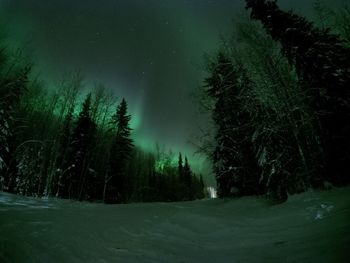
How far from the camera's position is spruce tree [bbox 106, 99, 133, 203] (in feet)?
90.2

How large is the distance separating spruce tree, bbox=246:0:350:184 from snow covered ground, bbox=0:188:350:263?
3896mm

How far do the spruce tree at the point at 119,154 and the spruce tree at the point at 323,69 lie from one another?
67.8 ft

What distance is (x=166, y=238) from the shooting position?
5.98 metres

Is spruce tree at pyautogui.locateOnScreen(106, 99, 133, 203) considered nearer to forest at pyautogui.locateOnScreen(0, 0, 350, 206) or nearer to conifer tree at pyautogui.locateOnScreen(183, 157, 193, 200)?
forest at pyautogui.locateOnScreen(0, 0, 350, 206)

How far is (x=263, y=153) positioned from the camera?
1218 cm

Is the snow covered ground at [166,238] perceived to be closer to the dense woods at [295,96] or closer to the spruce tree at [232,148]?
the dense woods at [295,96]

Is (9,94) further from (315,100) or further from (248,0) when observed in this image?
(315,100)

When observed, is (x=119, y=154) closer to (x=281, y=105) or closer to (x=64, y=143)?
(x=64, y=143)

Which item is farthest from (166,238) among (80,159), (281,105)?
(80,159)

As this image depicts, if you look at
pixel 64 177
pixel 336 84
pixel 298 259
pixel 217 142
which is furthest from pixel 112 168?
pixel 298 259

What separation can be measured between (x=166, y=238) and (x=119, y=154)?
933 inches

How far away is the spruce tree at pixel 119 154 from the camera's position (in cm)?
2750

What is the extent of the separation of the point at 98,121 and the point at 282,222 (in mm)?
23088

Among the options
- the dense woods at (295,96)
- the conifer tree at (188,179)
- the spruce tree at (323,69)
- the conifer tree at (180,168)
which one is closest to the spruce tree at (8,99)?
the dense woods at (295,96)
